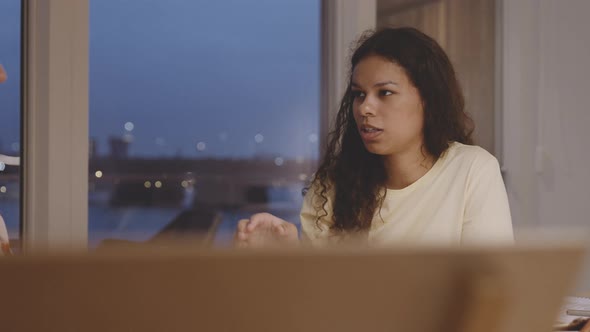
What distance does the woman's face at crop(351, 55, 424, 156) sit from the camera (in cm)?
171

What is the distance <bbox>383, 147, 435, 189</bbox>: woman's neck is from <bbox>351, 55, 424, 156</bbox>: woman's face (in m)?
0.01

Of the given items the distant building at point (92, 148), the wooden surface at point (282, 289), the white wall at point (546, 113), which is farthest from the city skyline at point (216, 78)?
the wooden surface at point (282, 289)

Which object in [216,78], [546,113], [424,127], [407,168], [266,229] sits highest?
[216,78]

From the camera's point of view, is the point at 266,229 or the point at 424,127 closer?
the point at 266,229

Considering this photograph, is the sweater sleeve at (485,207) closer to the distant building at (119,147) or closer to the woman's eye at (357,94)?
the woman's eye at (357,94)

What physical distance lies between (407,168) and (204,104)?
164 cm

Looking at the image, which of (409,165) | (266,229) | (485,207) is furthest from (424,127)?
(266,229)

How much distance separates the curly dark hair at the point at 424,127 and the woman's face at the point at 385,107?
29mm

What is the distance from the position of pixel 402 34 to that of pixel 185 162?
159 cm

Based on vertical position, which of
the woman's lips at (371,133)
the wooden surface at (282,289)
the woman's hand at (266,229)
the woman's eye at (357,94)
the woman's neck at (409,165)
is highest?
the woman's eye at (357,94)

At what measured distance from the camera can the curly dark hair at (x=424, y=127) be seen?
5.82 feet

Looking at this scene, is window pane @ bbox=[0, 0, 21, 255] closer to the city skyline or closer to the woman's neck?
the city skyline

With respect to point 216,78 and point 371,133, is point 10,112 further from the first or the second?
point 216,78

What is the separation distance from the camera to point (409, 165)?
1776 mm
